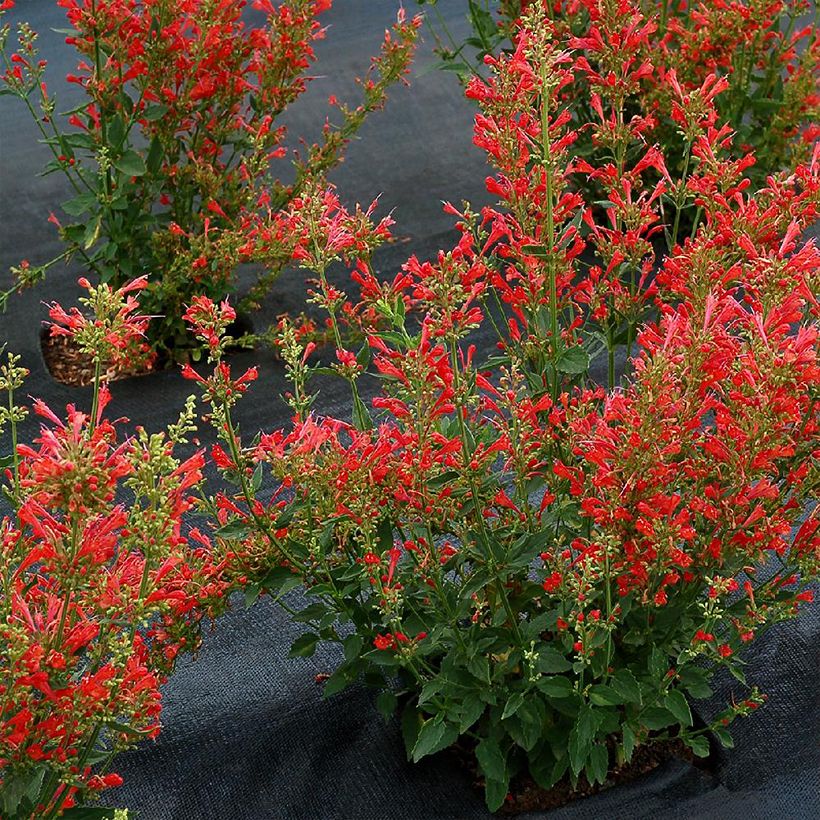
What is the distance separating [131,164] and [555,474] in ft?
6.66

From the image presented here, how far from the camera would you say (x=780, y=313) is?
6.56 feet

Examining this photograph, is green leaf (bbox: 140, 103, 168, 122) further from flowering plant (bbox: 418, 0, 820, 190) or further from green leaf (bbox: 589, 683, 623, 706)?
green leaf (bbox: 589, 683, 623, 706)

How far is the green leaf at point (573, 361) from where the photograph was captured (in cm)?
233

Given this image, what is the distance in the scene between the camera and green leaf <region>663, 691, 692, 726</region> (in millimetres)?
2314

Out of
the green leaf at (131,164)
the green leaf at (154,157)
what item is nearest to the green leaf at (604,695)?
the green leaf at (131,164)

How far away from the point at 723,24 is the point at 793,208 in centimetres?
208

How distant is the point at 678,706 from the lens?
7.65 feet

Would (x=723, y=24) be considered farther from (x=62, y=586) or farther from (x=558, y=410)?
(x=62, y=586)

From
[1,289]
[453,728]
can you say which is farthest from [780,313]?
[1,289]

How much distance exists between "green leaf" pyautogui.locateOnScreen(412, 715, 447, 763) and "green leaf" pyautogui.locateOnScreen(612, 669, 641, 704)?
0.32 meters

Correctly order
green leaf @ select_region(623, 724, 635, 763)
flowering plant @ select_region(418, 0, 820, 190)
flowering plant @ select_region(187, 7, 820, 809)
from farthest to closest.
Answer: flowering plant @ select_region(418, 0, 820, 190)
green leaf @ select_region(623, 724, 635, 763)
flowering plant @ select_region(187, 7, 820, 809)

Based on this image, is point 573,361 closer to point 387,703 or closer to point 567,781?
point 387,703

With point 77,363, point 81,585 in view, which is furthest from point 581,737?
point 77,363

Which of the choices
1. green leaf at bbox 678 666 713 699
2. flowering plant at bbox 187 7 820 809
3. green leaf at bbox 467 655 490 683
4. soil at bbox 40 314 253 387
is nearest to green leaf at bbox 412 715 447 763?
flowering plant at bbox 187 7 820 809
